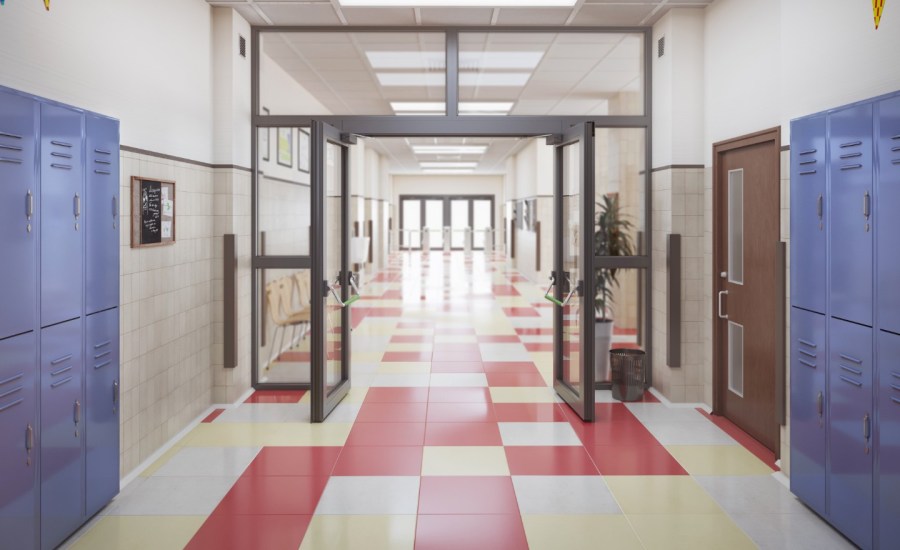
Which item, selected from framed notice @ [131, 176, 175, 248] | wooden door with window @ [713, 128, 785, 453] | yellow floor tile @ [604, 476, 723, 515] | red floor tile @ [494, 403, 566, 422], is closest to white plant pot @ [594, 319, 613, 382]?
red floor tile @ [494, 403, 566, 422]

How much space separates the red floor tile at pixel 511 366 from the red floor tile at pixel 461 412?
4.13ft

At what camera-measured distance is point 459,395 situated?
5.76 meters

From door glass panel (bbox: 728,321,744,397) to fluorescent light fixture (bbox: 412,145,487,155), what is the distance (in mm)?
11598

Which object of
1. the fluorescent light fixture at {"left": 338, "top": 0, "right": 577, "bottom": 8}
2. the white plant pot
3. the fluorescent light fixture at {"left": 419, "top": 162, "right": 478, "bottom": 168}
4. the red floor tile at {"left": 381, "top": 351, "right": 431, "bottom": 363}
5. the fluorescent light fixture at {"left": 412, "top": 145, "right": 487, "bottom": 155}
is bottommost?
the red floor tile at {"left": 381, "top": 351, "right": 431, "bottom": 363}

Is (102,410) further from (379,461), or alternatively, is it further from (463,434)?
(463,434)

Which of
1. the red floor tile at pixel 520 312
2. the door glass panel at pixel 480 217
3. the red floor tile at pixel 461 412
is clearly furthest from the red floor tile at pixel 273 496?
the door glass panel at pixel 480 217

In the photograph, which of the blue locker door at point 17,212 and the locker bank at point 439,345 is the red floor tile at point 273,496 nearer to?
the locker bank at point 439,345

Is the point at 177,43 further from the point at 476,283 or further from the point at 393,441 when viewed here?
the point at 476,283

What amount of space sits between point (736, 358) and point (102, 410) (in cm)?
415

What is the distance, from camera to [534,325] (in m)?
9.45

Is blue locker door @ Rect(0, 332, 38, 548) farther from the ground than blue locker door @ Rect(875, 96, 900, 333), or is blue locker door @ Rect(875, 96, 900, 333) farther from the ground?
blue locker door @ Rect(875, 96, 900, 333)

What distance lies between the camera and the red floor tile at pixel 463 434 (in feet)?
14.9

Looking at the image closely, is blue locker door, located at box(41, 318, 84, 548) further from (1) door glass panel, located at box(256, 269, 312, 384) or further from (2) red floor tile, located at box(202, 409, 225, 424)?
(1) door glass panel, located at box(256, 269, 312, 384)

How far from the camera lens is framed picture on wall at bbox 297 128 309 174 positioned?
819 centimetres
